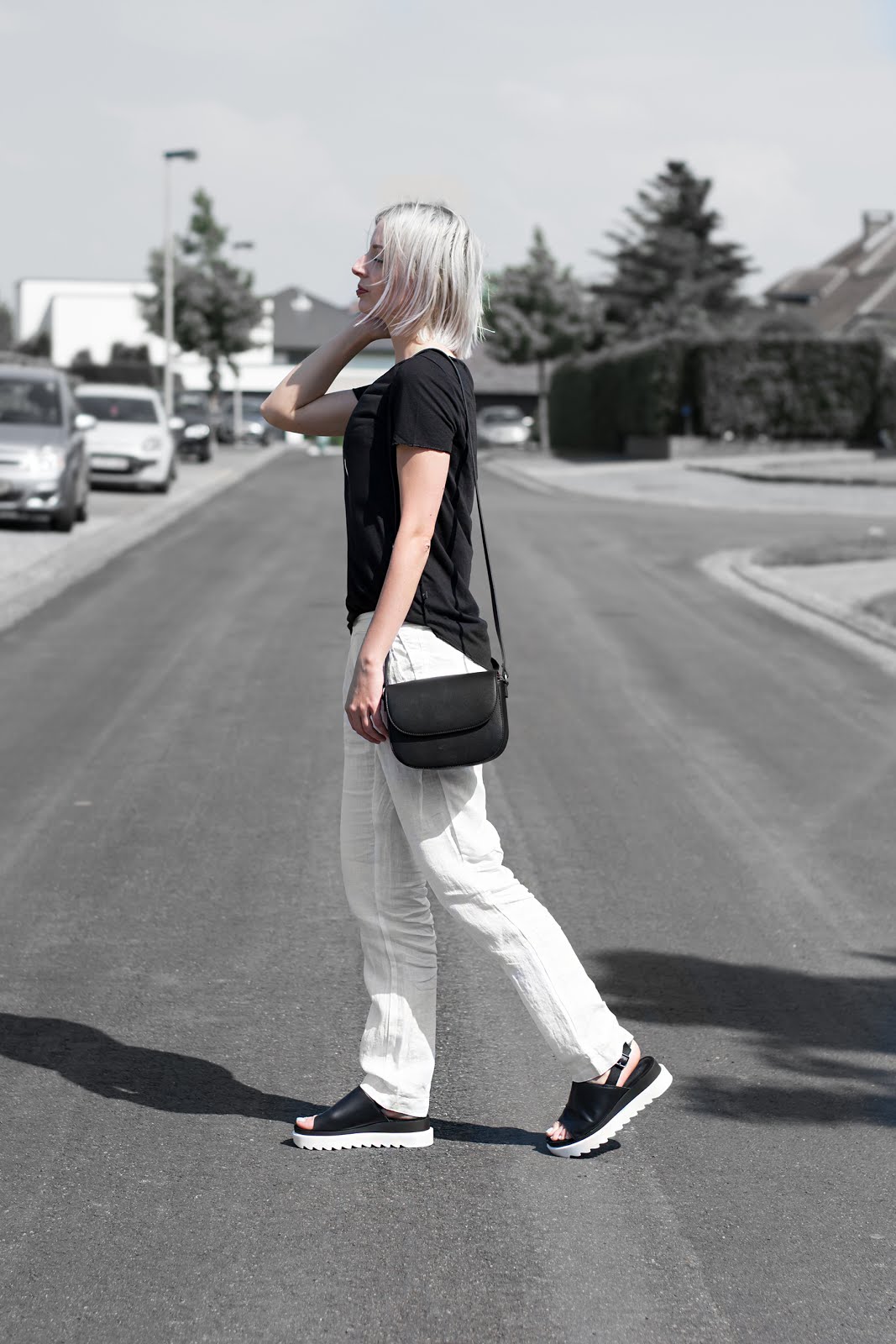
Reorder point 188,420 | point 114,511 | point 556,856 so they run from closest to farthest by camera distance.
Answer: point 556,856 → point 114,511 → point 188,420

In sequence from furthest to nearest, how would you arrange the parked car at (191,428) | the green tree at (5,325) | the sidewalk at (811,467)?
the green tree at (5,325), the sidewalk at (811,467), the parked car at (191,428)

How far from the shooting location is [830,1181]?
356 cm

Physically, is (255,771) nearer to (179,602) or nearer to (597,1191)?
(597,1191)

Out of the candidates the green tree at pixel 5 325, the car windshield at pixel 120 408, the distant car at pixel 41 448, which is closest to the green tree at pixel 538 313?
the car windshield at pixel 120 408

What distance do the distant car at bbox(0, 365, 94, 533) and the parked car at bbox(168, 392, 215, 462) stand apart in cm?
856

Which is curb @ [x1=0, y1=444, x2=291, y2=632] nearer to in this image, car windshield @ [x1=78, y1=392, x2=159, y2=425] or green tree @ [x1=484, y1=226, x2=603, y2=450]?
car windshield @ [x1=78, y1=392, x2=159, y2=425]

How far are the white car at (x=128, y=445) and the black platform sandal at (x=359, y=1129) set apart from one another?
2423 cm

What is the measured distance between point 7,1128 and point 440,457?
171cm

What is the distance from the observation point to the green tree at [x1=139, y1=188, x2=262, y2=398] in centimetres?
6456

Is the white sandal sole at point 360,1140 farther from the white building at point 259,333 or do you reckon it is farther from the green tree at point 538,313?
the white building at point 259,333

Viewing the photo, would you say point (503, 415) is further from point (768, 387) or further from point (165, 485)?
point (165, 485)

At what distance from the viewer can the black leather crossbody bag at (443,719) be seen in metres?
3.50

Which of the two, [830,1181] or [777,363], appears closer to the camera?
[830,1181]

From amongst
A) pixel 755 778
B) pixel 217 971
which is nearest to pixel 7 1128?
pixel 217 971
